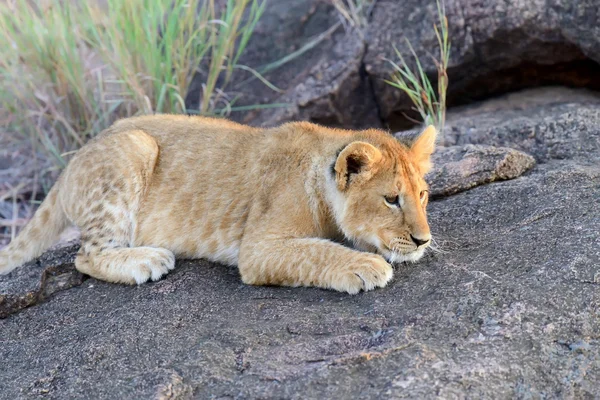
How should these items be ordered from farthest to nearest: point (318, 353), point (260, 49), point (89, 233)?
point (260, 49) → point (89, 233) → point (318, 353)

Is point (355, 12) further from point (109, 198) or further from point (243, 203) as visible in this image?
point (109, 198)

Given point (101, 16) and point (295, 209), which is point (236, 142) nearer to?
point (295, 209)

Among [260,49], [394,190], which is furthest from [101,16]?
[394,190]

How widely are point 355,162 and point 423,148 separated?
22.8 inches

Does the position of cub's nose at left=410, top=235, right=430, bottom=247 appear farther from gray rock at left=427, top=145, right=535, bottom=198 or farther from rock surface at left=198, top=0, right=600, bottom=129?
rock surface at left=198, top=0, right=600, bottom=129

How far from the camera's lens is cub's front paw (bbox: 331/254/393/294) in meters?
3.85

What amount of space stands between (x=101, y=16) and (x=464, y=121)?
3.35 m

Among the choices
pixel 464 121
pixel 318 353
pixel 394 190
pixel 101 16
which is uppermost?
pixel 101 16

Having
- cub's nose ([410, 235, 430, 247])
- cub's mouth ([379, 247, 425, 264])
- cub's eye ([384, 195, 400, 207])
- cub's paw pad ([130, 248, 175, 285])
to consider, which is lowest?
cub's paw pad ([130, 248, 175, 285])

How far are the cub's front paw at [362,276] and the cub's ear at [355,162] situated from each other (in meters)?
0.48

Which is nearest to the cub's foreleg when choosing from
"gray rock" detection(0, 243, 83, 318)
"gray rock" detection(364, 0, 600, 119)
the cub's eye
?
the cub's eye

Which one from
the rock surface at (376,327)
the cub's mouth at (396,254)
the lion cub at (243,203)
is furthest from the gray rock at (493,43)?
the cub's mouth at (396,254)

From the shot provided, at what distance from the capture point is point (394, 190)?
405 cm

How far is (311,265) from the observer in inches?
159
